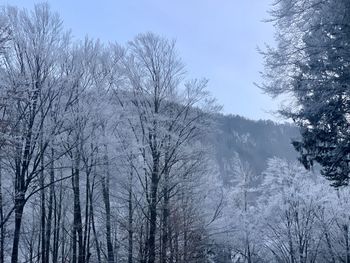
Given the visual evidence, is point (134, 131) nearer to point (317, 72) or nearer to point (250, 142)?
point (317, 72)

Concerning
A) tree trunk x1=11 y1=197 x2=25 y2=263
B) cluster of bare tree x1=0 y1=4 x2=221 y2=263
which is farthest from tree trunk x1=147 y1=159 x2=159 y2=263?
tree trunk x1=11 y1=197 x2=25 y2=263

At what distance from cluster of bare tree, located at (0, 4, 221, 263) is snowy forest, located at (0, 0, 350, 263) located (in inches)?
2.3

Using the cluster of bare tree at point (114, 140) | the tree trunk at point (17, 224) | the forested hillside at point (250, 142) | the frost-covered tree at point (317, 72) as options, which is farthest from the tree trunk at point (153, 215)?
the forested hillside at point (250, 142)

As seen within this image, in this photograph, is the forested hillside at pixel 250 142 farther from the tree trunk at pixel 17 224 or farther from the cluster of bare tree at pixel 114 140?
the tree trunk at pixel 17 224

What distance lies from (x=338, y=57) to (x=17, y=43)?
10.8 m

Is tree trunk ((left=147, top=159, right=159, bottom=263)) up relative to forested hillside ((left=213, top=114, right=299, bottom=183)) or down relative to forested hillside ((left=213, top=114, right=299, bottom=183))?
down

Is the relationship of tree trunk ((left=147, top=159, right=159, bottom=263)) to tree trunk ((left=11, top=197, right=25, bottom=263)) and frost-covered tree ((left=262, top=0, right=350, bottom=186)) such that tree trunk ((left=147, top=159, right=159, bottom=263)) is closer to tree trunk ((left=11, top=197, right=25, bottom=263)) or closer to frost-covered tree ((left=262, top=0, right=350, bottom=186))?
tree trunk ((left=11, top=197, right=25, bottom=263))

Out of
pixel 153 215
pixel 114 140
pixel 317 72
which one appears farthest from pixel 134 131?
pixel 317 72

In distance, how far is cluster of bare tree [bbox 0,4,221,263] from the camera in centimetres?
1532

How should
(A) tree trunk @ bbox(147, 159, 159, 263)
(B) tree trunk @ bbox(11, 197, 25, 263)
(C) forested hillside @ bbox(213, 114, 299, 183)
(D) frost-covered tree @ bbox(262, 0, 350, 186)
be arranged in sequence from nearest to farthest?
(D) frost-covered tree @ bbox(262, 0, 350, 186)
(B) tree trunk @ bbox(11, 197, 25, 263)
(A) tree trunk @ bbox(147, 159, 159, 263)
(C) forested hillside @ bbox(213, 114, 299, 183)

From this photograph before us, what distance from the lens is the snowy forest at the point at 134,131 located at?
10938 mm

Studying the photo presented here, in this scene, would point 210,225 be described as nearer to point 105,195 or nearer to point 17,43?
point 105,195

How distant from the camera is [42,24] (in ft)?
50.7

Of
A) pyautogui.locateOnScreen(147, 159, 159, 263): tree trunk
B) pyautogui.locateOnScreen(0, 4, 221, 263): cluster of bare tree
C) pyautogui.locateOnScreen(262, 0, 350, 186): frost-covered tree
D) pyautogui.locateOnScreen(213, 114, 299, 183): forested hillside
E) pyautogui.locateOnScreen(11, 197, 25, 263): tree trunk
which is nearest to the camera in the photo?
pyautogui.locateOnScreen(262, 0, 350, 186): frost-covered tree
